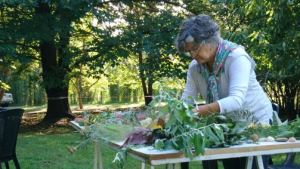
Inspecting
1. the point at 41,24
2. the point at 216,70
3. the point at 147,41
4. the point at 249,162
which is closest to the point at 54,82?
the point at 41,24

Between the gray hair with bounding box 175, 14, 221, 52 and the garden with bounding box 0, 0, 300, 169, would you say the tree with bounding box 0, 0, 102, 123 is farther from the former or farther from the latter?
the gray hair with bounding box 175, 14, 221, 52

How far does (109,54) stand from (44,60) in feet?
6.88

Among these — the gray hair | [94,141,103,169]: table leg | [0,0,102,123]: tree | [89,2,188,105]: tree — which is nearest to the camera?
the gray hair

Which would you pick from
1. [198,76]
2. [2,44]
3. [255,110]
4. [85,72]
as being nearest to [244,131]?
[255,110]

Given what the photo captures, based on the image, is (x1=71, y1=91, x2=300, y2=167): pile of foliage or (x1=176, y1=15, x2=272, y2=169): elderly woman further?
(x1=176, y1=15, x2=272, y2=169): elderly woman

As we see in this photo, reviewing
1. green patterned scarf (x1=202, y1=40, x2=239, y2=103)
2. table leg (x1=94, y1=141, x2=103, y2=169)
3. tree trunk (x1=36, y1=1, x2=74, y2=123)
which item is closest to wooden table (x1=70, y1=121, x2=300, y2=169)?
green patterned scarf (x1=202, y1=40, x2=239, y2=103)

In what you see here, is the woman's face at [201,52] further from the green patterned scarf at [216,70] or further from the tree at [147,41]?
the tree at [147,41]

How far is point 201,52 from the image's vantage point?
278 cm

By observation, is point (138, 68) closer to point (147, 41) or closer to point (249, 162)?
point (147, 41)

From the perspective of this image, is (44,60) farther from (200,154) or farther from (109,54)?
(200,154)

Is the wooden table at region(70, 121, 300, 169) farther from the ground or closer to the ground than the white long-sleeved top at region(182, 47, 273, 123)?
closer to the ground

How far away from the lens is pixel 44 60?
12.9m

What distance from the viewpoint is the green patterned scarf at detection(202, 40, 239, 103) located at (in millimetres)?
2789

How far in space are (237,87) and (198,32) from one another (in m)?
0.35
